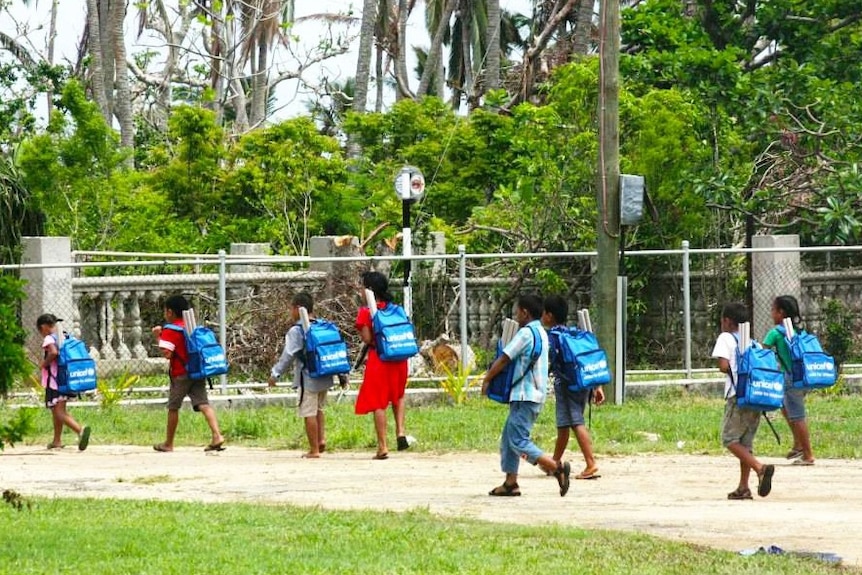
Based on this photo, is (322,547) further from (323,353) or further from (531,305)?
(323,353)

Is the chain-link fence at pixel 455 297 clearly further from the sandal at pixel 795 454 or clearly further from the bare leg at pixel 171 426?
the sandal at pixel 795 454

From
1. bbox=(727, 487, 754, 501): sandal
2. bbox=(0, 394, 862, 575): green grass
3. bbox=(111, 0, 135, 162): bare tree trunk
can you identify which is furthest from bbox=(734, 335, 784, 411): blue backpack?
bbox=(111, 0, 135, 162): bare tree trunk

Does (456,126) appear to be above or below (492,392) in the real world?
above

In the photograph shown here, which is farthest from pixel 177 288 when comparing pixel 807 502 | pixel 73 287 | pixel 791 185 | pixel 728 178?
pixel 807 502

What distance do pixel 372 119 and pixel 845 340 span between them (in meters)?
13.4

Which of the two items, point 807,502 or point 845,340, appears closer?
point 807,502

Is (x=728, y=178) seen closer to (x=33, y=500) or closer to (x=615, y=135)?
(x=615, y=135)

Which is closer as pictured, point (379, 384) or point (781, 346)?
point (781, 346)

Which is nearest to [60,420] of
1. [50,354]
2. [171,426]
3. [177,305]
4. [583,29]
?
[50,354]

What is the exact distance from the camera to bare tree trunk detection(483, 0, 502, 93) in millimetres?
Answer: 38656

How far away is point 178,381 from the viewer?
15617mm

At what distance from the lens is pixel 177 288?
21.5 m

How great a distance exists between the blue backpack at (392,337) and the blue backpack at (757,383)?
3635 mm

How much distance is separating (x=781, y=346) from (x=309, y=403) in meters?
4.13
